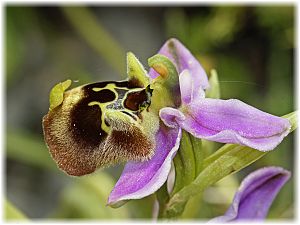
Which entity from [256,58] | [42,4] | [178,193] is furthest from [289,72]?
[178,193]

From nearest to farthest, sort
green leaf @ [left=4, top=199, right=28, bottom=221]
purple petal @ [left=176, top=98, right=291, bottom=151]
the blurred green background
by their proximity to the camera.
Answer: purple petal @ [left=176, top=98, right=291, bottom=151]
green leaf @ [left=4, top=199, right=28, bottom=221]
the blurred green background

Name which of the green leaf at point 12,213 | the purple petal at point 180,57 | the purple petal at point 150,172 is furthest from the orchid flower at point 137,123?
the green leaf at point 12,213

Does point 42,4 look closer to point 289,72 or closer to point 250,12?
point 250,12

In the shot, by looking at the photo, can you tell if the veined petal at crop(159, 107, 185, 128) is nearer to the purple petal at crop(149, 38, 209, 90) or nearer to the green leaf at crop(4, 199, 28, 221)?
the purple petal at crop(149, 38, 209, 90)

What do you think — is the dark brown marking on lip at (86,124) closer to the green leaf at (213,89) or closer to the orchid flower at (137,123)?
the orchid flower at (137,123)

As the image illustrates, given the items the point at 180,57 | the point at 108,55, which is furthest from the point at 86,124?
the point at 108,55

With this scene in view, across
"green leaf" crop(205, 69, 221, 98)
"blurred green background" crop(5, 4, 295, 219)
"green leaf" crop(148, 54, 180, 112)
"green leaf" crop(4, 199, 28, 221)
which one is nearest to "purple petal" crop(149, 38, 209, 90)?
"green leaf" crop(205, 69, 221, 98)

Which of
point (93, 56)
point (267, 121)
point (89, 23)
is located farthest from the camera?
point (93, 56)
